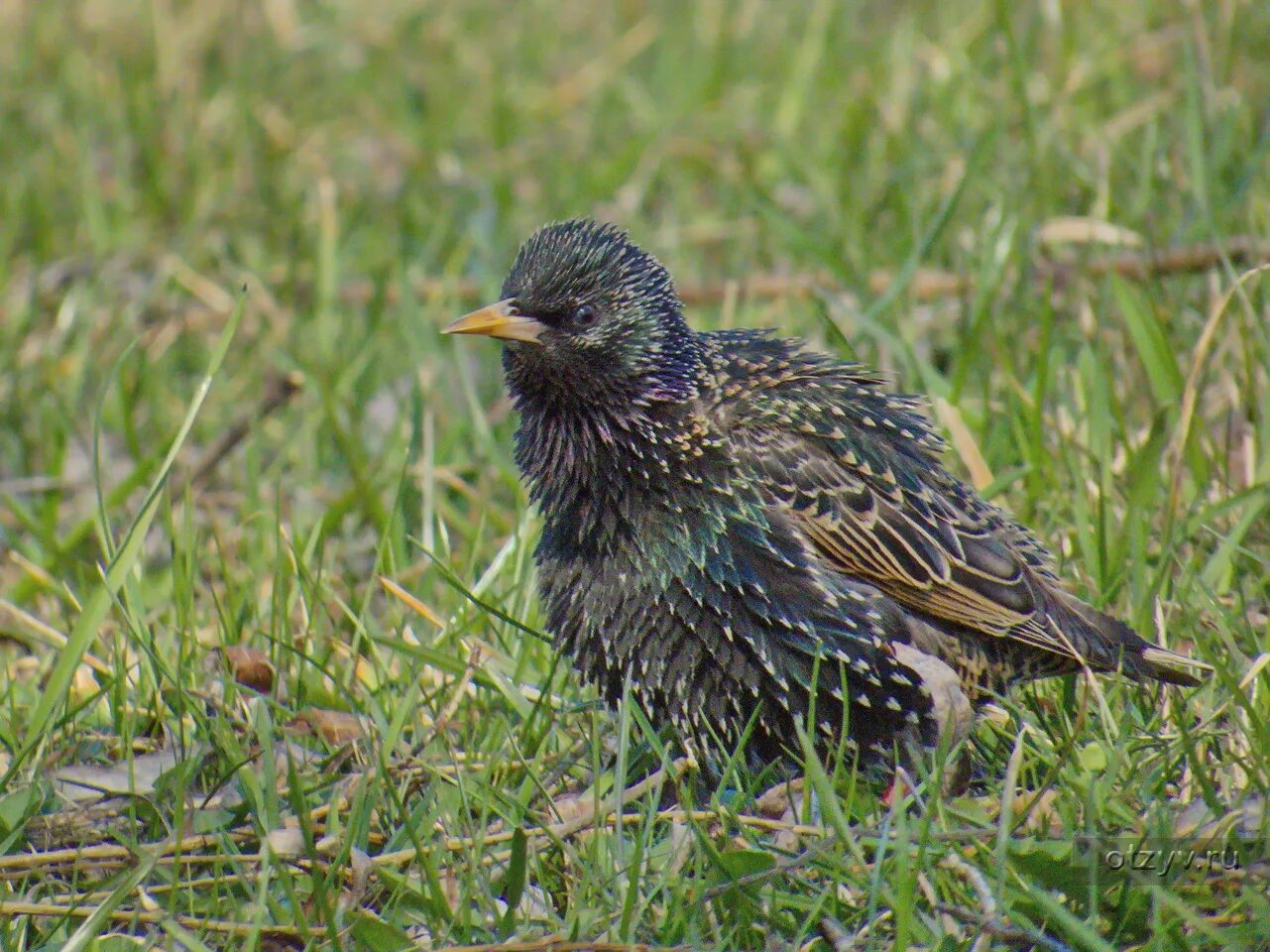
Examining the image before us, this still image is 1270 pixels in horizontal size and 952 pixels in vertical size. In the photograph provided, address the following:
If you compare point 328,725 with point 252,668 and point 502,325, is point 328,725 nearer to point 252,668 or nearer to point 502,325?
point 252,668

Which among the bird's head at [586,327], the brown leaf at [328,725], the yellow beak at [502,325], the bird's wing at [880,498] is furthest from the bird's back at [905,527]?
the brown leaf at [328,725]

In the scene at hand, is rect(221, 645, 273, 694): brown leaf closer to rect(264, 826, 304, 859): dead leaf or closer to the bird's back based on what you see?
rect(264, 826, 304, 859): dead leaf

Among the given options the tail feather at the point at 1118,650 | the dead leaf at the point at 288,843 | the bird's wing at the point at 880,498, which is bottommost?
the dead leaf at the point at 288,843

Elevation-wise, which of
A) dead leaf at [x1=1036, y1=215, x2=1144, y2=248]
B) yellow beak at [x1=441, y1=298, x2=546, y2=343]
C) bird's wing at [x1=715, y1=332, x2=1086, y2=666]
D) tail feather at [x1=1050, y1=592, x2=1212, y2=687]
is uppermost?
dead leaf at [x1=1036, y1=215, x2=1144, y2=248]

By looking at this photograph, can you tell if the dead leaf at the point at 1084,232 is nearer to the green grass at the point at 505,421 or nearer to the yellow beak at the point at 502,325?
the green grass at the point at 505,421

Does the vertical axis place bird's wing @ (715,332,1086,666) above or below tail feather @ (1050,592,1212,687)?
above

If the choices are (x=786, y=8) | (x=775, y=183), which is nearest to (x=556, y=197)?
(x=775, y=183)

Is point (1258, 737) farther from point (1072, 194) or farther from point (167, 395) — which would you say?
point (167, 395)

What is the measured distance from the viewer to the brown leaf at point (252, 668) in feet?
12.3

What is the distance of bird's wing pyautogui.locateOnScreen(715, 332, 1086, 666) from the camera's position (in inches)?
142

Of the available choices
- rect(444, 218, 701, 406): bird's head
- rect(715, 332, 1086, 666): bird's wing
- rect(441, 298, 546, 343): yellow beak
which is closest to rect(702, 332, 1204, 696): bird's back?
rect(715, 332, 1086, 666): bird's wing

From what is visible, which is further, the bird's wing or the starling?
the bird's wing

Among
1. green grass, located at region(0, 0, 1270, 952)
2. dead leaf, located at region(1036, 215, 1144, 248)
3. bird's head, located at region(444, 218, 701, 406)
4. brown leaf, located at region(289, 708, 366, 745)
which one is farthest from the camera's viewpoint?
dead leaf, located at region(1036, 215, 1144, 248)

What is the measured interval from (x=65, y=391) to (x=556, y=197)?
222 centimetres
